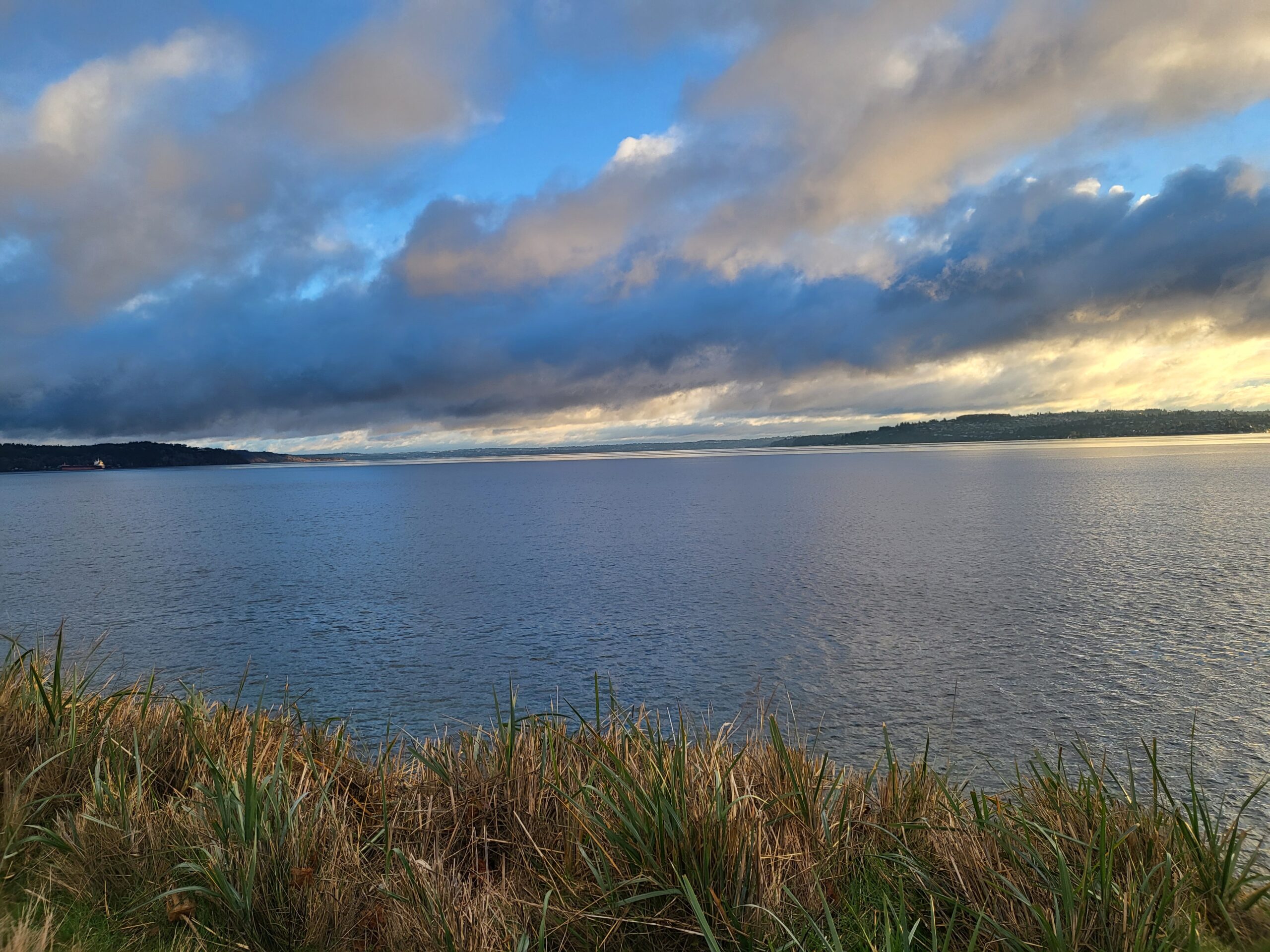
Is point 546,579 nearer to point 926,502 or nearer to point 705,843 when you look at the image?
point 705,843

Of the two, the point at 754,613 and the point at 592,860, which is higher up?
the point at 592,860

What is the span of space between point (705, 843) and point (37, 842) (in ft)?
17.1

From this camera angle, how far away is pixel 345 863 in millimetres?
5121

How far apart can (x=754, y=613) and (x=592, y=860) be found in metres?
20.1

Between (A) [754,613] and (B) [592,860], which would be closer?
(B) [592,860]

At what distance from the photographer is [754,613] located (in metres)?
24.8

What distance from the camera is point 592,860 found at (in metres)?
5.26

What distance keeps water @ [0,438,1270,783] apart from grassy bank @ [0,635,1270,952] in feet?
21.4

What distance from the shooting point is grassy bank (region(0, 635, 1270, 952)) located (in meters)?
4.44

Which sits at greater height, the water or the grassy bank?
the grassy bank

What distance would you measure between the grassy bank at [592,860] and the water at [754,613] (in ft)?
21.4

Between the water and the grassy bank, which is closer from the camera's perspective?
the grassy bank

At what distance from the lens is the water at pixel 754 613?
51.1 feet

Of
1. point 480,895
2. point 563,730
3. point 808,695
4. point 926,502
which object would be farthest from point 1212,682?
point 926,502
